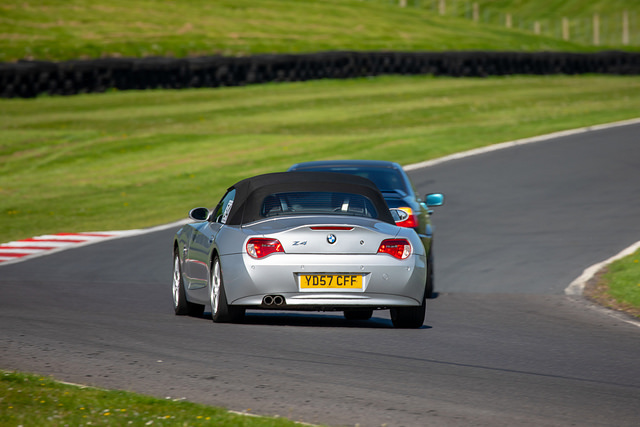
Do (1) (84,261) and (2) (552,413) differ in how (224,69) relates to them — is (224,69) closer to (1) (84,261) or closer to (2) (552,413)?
(1) (84,261)

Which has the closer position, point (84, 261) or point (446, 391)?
point (446, 391)

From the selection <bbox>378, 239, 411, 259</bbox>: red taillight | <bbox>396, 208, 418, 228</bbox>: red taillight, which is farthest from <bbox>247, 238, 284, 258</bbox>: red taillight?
<bbox>396, 208, 418, 228</bbox>: red taillight

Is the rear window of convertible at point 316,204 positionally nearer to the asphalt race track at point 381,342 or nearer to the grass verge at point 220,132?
the asphalt race track at point 381,342

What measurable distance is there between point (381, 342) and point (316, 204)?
6.23 feet

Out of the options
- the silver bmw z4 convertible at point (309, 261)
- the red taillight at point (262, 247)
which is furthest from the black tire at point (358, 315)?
the red taillight at point (262, 247)

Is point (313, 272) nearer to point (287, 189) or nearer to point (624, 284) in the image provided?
point (287, 189)

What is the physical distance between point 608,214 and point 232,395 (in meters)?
13.0

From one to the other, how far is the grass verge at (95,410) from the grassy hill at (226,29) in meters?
36.3

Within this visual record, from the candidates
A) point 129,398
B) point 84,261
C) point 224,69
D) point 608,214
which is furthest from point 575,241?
point 224,69

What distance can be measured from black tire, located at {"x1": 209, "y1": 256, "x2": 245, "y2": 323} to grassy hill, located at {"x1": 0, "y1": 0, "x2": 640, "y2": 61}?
33080 millimetres

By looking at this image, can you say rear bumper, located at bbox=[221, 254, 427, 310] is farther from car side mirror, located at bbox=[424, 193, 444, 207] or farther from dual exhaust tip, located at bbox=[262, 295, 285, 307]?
car side mirror, located at bbox=[424, 193, 444, 207]

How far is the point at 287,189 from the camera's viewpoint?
10.2 meters

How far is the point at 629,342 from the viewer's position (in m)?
9.19

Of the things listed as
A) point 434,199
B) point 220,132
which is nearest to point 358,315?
point 434,199
